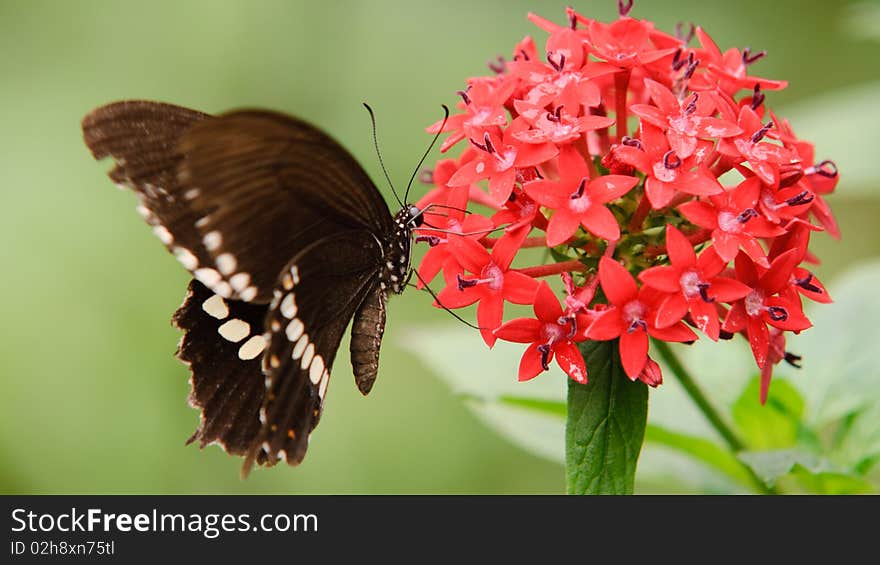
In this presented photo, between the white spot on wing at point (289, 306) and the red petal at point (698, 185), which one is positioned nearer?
the red petal at point (698, 185)

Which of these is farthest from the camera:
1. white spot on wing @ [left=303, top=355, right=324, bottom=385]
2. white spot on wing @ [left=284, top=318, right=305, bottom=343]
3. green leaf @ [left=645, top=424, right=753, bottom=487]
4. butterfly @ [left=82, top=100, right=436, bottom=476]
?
green leaf @ [left=645, top=424, right=753, bottom=487]

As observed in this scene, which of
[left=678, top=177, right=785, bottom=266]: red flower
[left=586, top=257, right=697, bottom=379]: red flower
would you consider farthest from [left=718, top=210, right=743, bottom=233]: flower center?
[left=586, top=257, right=697, bottom=379]: red flower

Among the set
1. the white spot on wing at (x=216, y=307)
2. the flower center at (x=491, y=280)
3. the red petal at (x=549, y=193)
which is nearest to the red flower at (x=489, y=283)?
the flower center at (x=491, y=280)

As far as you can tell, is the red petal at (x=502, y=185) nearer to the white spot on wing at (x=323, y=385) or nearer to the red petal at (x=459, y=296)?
the red petal at (x=459, y=296)

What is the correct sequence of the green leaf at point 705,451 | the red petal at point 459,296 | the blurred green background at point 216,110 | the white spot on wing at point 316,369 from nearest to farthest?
the red petal at point 459,296
the white spot on wing at point 316,369
the green leaf at point 705,451
the blurred green background at point 216,110

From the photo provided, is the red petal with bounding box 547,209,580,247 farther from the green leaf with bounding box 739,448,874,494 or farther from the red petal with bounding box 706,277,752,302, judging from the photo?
the green leaf with bounding box 739,448,874,494

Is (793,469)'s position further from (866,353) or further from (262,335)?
(262,335)

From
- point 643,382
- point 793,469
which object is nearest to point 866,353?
point 793,469
